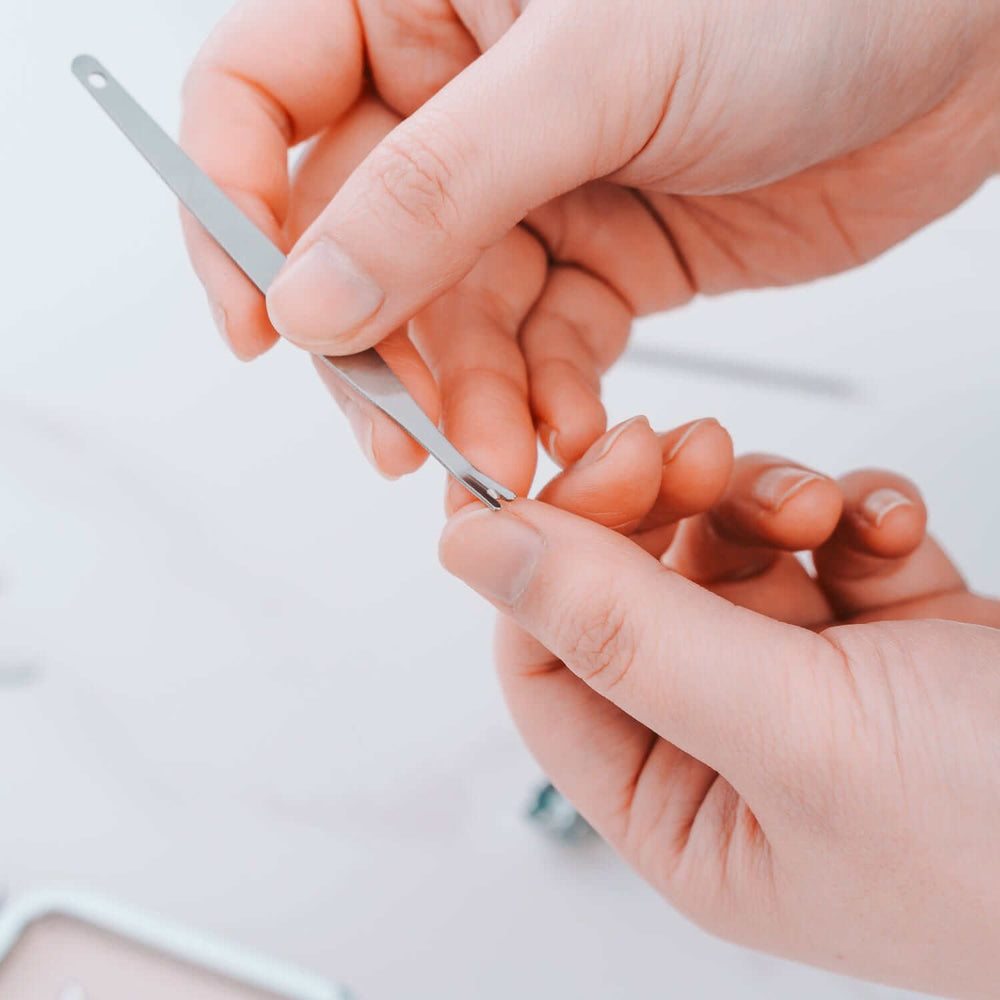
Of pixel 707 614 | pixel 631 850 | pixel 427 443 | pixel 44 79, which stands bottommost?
pixel 631 850

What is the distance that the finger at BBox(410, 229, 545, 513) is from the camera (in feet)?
1.73

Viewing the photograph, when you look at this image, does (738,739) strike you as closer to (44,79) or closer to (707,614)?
(707,614)

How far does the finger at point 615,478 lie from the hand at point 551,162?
0.10 ft

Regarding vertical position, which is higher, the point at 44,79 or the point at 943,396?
the point at 44,79

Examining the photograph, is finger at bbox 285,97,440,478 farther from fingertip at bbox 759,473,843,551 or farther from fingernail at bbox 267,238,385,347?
fingertip at bbox 759,473,843,551

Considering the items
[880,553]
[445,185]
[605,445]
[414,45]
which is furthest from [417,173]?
[880,553]

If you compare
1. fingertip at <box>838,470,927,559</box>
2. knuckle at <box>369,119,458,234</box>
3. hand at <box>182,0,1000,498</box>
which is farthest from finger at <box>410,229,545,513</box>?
fingertip at <box>838,470,927,559</box>

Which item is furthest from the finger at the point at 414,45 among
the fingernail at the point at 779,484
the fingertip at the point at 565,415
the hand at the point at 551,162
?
the fingernail at the point at 779,484

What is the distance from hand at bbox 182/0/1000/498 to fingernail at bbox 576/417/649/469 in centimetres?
3

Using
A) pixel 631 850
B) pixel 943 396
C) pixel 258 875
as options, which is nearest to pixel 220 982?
pixel 258 875

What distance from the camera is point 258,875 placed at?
73 cm

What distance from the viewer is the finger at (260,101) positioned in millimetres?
579

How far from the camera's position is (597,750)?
58 centimetres

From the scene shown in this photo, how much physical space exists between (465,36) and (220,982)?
0.59 metres
